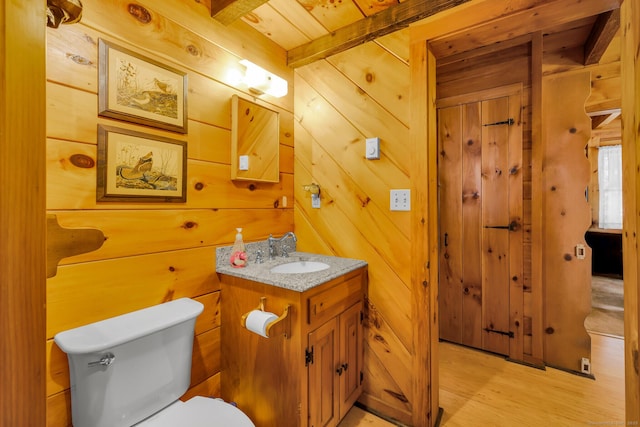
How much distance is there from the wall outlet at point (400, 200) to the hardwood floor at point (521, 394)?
1.24m

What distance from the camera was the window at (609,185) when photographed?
4.63m

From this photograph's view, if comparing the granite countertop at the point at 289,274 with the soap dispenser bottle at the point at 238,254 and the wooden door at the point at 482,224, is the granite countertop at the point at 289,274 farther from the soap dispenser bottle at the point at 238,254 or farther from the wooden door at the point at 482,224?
the wooden door at the point at 482,224

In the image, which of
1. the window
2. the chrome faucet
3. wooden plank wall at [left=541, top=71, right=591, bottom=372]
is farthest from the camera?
the window

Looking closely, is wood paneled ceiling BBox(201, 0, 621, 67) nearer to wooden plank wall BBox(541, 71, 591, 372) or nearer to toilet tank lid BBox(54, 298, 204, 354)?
wooden plank wall BBox(541, 71, 591, 372)

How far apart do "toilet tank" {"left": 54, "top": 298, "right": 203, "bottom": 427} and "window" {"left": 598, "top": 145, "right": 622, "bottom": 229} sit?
644 cm

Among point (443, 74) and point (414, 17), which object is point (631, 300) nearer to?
point (414, 17)

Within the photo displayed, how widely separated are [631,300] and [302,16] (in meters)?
1.88

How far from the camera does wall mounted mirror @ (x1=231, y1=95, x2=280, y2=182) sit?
5.16 ft

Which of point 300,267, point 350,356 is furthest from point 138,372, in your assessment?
point 350,356

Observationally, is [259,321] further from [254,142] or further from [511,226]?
[511,226]

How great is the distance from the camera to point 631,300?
682 mm

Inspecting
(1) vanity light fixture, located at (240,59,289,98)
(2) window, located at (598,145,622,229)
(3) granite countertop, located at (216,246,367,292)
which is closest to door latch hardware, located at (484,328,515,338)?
(3) granite countertop, located at (216,246,367,292)

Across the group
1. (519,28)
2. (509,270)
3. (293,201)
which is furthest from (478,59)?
(293,201)

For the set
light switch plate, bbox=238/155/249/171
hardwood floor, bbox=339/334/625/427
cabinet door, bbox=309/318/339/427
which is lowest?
hardwood floor, bbox=339/334/625/427
